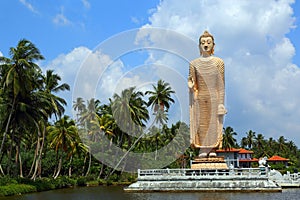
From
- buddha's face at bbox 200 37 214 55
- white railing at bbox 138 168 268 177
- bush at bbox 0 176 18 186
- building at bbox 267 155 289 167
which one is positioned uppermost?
buddha's face at bbox 200 37 214 55

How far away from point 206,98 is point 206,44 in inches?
171

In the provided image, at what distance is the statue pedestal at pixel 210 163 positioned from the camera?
30.2 metres

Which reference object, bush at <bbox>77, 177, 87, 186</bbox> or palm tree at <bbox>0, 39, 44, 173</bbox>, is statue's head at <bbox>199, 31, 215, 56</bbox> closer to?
palm tree at <bbox>0, 39, 44, 173</bbox>

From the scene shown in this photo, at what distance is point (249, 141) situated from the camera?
95812 mm

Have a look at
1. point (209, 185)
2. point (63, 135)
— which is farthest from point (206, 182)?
point (63, 135)

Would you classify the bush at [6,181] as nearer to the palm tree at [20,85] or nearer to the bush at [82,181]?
the palm tree at [20,85]

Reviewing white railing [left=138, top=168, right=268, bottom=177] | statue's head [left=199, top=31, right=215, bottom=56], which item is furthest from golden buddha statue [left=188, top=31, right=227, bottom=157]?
white railing [left=138, top=168, right=268, bottom=177]

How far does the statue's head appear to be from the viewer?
1276 inches

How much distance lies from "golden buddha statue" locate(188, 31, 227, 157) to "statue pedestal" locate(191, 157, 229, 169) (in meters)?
0.99

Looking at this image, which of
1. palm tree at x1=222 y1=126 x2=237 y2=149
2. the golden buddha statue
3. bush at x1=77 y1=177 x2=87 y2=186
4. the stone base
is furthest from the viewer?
palm tree at x1=222 y1=126 x2=237 y2=149

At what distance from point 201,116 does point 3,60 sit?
1682 centimetres

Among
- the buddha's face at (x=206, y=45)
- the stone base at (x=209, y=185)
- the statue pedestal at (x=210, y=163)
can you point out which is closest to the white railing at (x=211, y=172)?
the stone base at (x=209, y=185)

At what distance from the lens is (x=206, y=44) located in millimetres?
32375

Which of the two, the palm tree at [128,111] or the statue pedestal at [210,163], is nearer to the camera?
the statue pedestal at [210,163]
